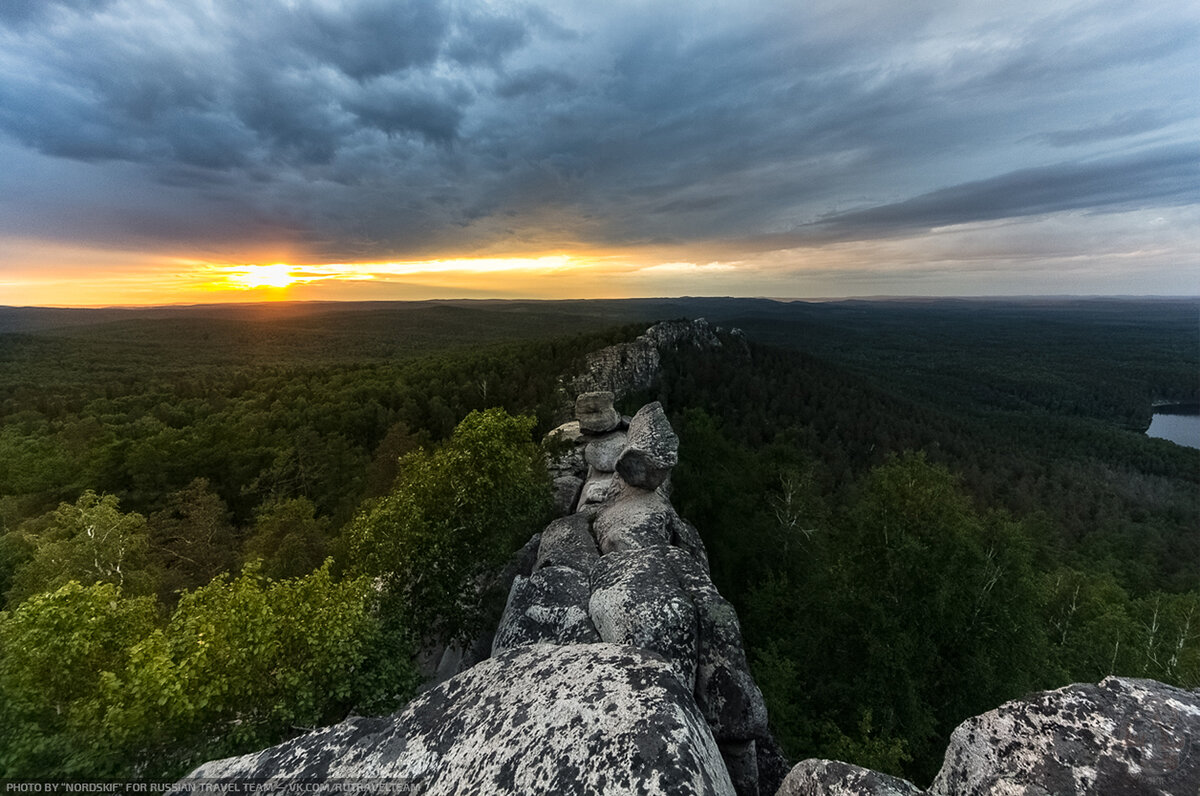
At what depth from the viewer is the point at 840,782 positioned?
20.9 ft

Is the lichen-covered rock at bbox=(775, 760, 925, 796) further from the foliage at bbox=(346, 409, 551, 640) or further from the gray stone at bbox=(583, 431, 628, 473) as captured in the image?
the gray stone at bbox=(583, 431, 628, 473)

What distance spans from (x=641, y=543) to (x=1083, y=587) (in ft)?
117

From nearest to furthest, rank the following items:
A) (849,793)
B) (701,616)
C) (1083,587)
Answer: (849,793) → (701,616) → (1083,587)

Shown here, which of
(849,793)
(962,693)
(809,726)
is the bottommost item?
(809,726)

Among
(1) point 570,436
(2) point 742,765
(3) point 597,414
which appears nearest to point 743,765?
(2) point 742,765

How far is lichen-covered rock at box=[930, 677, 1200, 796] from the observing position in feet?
16.8

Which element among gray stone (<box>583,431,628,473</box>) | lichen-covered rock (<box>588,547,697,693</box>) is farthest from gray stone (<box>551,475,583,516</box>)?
lichen-covered rock (<box>588,547,697,693</box>)

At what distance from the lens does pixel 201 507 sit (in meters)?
28.4

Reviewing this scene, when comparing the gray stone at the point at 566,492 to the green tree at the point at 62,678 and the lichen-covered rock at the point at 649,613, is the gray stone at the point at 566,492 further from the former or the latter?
→ the green tree at the point at 62,678

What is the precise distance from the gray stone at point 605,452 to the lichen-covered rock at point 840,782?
1874cm

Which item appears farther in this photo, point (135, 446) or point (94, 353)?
point (94, 353)

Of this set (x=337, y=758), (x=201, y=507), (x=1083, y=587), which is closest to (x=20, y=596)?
(x=201, y=507)

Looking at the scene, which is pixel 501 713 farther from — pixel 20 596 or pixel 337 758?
pixel 20 596

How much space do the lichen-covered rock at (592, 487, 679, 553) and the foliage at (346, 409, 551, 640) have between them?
3.42m
